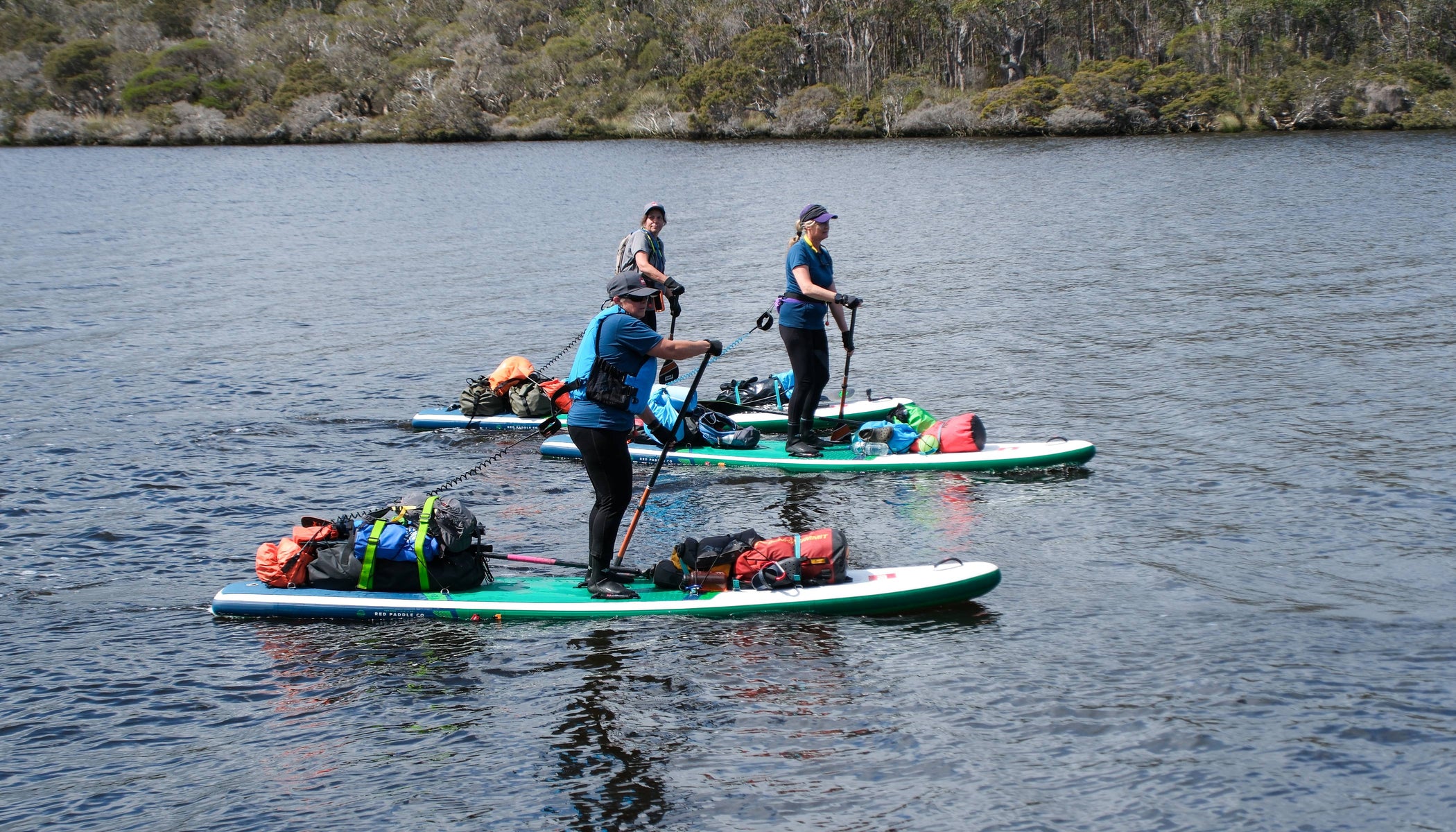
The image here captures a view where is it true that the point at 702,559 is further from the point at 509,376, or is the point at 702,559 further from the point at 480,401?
the point at 509,376

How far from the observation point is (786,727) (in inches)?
314

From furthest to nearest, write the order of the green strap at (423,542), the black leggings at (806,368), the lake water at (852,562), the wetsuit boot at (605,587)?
the black leggings at (806,368)
the green strap at (423,542)
the wetsuit boot at (605,587)
the lake water at (852,562)

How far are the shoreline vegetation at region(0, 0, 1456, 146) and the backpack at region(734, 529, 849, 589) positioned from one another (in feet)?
215

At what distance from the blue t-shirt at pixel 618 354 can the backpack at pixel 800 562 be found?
1.66 m

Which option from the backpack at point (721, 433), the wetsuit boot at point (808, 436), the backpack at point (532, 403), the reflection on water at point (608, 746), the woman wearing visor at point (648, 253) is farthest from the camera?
the backpack at point (532, 403)

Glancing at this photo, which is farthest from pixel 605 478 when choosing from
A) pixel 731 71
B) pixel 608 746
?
pixel 731 71

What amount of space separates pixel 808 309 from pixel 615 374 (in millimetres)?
4549

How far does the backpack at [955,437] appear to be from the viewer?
13.4m

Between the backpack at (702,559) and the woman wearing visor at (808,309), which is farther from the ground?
the woman wearing visor at (808,309)

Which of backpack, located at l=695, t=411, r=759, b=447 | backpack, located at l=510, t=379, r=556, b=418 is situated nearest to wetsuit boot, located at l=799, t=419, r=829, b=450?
backpack, located at l=695, t=411, r=759, b=447

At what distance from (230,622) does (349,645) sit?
1.27 metres

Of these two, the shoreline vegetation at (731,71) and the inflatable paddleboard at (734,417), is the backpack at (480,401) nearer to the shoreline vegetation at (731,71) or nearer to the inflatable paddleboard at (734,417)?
the inflatable paddleboard at (734,417)

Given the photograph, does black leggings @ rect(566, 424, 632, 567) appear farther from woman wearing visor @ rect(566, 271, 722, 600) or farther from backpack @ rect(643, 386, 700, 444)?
backpack @ rect(643, 386, 700, 444)

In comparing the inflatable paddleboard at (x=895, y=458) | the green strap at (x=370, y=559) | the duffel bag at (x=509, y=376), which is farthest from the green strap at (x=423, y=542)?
the duffel bag at (x=509, y=376)
